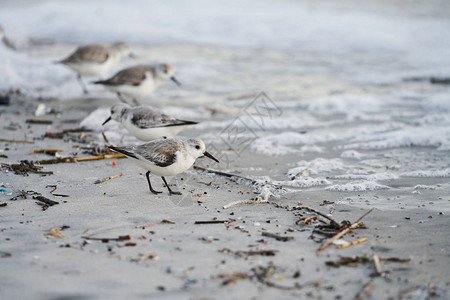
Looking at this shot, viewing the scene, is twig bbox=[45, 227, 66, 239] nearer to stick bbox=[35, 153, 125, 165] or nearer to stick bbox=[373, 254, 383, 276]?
stick bbox=[35, 153, 125, 165]

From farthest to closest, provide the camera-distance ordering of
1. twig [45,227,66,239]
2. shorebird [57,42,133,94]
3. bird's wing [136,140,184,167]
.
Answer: shorebird [57,42,133,94] → bird's wing [136,140,184,167] → twig [45,227,66,239]

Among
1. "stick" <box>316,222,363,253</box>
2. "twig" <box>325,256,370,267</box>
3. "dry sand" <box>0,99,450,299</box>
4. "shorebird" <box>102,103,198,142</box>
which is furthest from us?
"shorebird" <box>102,103,198,142</box>

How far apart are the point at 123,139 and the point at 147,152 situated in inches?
97.7

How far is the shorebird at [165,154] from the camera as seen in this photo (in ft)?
17.7

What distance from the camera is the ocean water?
6.92 metres

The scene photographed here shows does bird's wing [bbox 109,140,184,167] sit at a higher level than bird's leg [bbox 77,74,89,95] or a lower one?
higher

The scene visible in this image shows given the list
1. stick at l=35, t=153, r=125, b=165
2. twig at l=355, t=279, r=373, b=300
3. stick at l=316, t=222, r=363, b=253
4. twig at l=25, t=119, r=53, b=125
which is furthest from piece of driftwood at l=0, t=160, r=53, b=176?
twig at l=355, t=279, r=373, b=300

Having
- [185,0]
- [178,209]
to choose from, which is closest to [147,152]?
[178,209]

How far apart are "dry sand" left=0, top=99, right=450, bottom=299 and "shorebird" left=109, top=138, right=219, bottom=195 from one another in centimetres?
28

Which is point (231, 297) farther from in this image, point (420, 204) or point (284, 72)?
point (284, 72)

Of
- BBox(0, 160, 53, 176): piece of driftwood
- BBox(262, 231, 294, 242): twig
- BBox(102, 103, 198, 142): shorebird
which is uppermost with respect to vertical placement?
BBox(262, 231, 294, 242): twig

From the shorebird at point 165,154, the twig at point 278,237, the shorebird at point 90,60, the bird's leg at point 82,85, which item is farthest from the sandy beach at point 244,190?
the shorebird at point 90,60

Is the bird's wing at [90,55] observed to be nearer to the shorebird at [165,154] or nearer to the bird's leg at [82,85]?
the bird's leg at [82,85]

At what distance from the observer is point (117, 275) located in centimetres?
368
